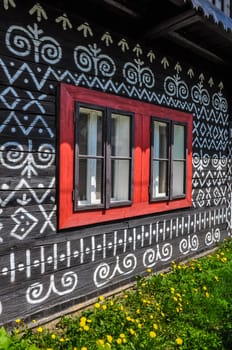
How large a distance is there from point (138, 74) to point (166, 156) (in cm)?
128

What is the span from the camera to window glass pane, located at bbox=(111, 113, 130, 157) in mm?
4277

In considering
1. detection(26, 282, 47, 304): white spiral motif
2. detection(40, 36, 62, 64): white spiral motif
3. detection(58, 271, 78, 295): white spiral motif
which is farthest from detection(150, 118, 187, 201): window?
detection(26, 282, 47, 304): white spiral motif

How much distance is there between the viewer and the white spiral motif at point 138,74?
4348 millimetres

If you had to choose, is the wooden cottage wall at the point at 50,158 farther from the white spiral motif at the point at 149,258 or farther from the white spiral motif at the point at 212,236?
the white spiral motif at the point at 212,236

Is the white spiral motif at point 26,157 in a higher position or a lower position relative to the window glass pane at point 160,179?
higher

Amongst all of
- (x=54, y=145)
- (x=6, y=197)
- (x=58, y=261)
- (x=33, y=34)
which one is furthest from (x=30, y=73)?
(x=58, y=261)

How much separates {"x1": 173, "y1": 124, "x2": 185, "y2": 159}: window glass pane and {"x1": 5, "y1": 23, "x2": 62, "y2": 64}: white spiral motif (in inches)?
95.6

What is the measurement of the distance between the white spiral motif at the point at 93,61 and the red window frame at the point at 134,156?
255 mm

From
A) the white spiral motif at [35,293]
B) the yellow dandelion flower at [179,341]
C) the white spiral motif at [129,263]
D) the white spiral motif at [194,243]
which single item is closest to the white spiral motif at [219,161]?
the white spiral motif at [194,243]

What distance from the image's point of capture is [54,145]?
11.5 feet

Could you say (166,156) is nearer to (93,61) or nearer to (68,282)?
(93,61)

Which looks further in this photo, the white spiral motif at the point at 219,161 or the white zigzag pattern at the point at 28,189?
the white spiral motif at the point at 219,161

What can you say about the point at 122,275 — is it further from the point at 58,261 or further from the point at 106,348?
the point at 106,348

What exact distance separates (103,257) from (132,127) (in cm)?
165
